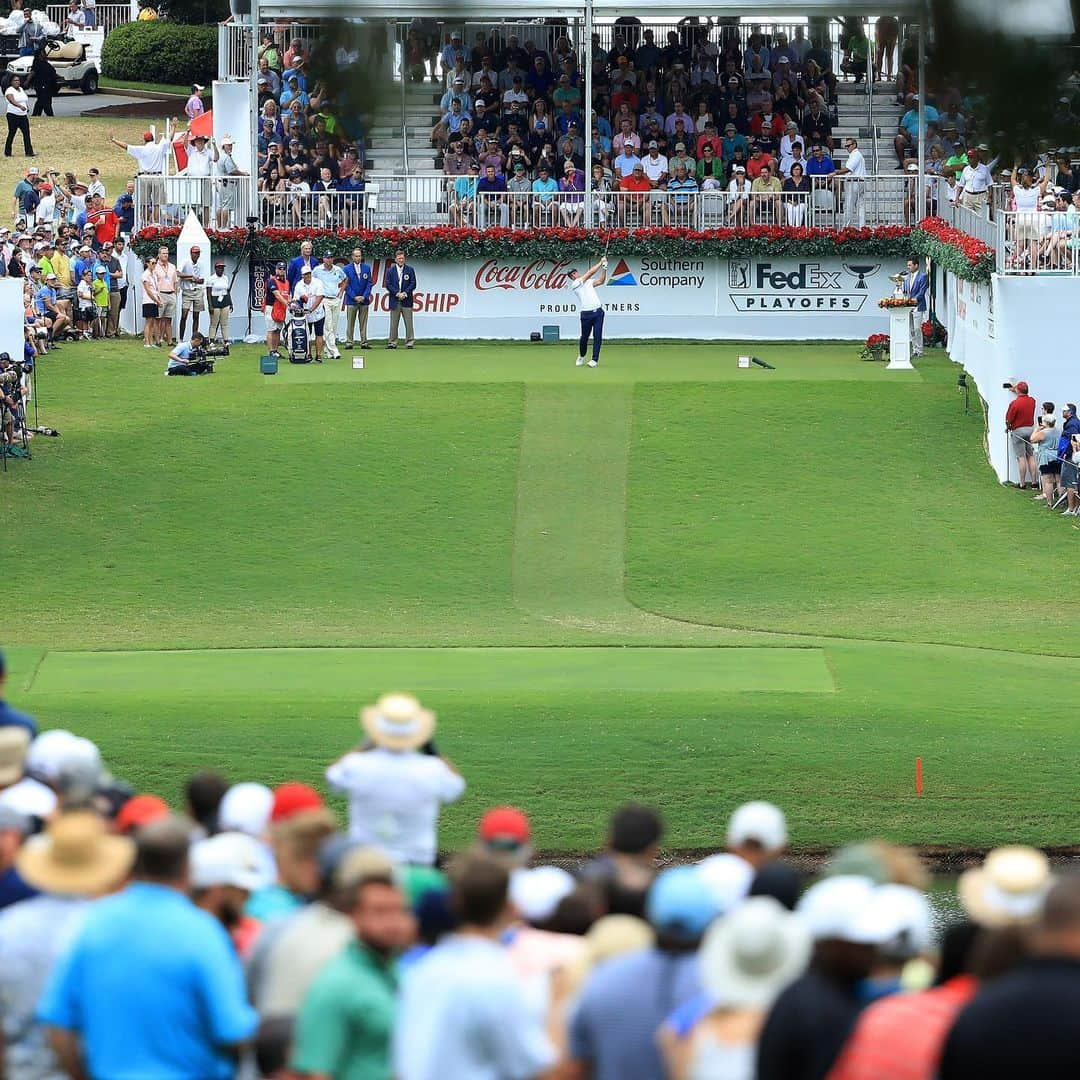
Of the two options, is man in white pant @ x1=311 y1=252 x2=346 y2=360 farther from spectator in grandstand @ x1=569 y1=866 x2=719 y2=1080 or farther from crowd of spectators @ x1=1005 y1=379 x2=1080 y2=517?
spectator in grandstand @ x1=569 y1=866 x2=719 y2=1080

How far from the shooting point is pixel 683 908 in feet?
22.2

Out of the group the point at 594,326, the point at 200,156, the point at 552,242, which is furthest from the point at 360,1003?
the point at 200,156

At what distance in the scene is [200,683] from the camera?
22.3 meters

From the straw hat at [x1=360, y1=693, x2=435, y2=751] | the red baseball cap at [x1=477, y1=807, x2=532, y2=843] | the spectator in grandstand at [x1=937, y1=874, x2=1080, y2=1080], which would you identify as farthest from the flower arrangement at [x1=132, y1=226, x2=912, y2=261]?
the spectator in grandstand at [x1=937, y1=874, x2=1080, y2=1080]

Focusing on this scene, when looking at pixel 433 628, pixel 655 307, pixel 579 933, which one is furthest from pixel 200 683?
pixel 655 307

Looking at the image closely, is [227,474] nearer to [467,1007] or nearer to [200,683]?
[200,683]

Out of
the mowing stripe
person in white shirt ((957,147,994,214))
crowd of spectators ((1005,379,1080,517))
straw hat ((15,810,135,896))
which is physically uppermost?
person in white shirt ((957,147,994,214))

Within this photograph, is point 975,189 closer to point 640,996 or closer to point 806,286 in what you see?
point 806,286

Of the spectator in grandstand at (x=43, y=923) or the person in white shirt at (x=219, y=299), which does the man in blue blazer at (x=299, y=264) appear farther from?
the spectator in grandstand at (x=43, y=923)

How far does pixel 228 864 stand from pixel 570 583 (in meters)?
21.2

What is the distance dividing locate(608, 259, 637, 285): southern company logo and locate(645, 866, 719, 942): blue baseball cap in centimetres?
3492

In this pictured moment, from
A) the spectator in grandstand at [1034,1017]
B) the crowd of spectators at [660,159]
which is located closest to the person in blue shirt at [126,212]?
the crowd of spectators at [660,159]

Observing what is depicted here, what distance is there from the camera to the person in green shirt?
21.8 ft

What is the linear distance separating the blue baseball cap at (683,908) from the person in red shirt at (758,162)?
34807 mm
